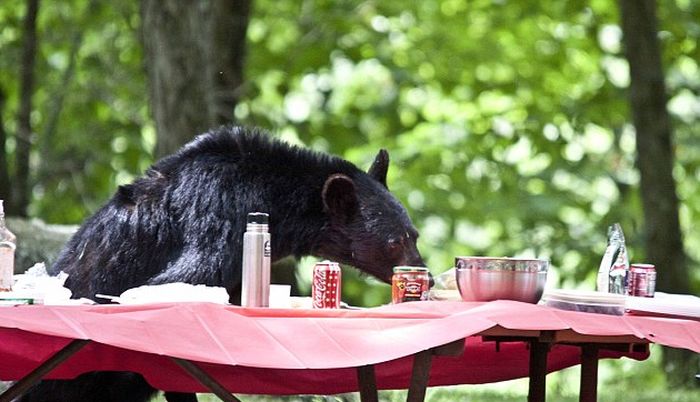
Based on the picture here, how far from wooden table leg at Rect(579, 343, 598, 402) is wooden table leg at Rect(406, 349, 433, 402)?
74cm

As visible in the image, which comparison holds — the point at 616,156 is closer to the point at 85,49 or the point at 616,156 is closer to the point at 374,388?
the point at 85,49

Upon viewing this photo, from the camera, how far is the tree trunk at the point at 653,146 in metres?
9.94

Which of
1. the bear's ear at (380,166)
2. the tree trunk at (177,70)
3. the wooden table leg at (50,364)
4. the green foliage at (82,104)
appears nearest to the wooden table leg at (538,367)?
the wooden table leg at (50,364)

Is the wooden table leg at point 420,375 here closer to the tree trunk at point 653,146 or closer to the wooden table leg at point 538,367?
the wooden table leg at point 538,367

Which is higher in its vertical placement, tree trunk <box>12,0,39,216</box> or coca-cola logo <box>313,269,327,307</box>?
tree trunk <box>12,0,39,216</box>

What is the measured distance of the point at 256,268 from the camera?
3496 millimetres

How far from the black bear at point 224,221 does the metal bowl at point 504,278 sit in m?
1.14

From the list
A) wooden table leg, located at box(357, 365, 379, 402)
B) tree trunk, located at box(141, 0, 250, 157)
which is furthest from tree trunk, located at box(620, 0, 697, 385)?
wooden table leg, located at box(357, 365, 379, 402)

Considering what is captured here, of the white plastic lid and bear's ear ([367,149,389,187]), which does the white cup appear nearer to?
the white plastic lid

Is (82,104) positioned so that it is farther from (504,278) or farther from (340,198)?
(504,278)

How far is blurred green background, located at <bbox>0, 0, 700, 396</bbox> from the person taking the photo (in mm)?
11984

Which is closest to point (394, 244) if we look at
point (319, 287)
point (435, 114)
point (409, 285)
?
point (409, 285)

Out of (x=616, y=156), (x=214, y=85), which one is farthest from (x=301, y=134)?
(x=214, y=85)

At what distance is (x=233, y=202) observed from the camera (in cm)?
468
